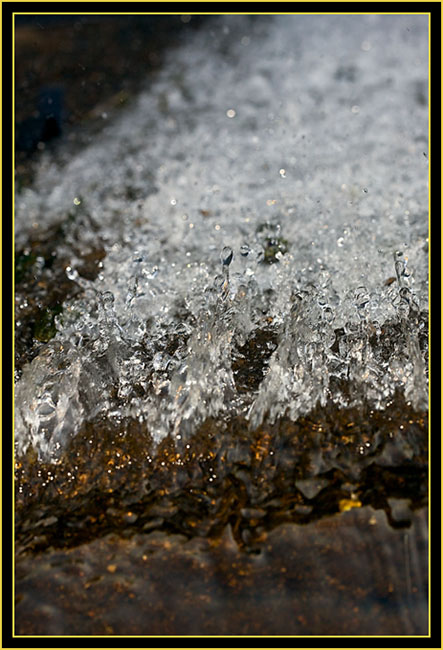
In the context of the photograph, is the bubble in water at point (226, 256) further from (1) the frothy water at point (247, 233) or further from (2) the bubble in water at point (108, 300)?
(2) the bubble in water at point (108, 300)

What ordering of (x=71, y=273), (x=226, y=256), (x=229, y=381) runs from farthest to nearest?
(x=71, y=273) < (x=226, y=256) < (x=229, y=381)

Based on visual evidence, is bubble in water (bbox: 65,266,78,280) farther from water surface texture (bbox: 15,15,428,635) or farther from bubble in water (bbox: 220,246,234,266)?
bubble in water (bbox: 220,246,234,266)

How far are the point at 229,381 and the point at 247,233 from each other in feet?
2.55

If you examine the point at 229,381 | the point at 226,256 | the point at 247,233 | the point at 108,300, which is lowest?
the point at 229,381

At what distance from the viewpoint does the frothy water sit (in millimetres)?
1672

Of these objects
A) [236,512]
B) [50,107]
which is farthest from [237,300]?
[50,107]

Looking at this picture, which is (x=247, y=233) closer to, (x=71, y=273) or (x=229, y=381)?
(x=71, y=273)

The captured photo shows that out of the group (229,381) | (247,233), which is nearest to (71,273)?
(247,233)

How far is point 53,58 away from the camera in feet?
11.2

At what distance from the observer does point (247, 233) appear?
229 centimetres

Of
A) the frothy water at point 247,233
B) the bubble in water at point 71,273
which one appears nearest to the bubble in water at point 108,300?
the frothy water at point 247,233

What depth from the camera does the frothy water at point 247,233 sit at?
1.67 m

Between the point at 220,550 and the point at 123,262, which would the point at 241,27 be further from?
the point at 220,550

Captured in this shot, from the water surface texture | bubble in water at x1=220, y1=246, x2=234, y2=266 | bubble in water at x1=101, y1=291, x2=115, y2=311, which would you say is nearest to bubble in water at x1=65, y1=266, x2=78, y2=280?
the water surface texture
